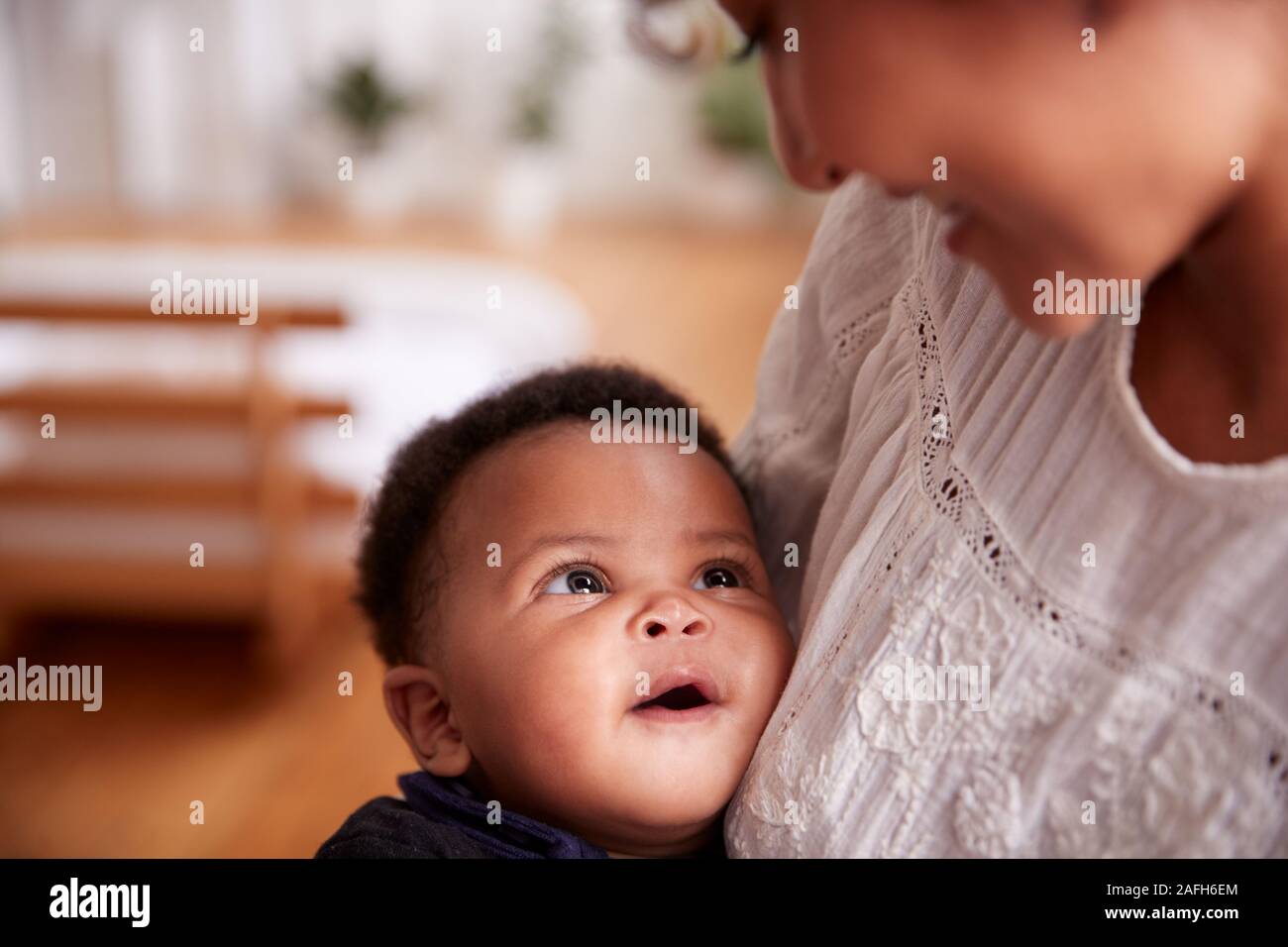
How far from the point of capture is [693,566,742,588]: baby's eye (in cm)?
107

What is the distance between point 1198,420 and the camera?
727 millimetres

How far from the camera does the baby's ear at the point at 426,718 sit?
1.06 m

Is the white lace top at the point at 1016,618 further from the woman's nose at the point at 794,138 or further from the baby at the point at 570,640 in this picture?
the woman's nose at the point at 794,138

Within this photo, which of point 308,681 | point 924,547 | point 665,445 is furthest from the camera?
point 308,681

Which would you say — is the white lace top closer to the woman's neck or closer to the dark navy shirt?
the woman's neck

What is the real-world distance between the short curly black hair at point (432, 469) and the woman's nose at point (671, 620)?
219 millimetres

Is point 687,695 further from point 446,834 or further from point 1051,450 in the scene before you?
point 1051,450

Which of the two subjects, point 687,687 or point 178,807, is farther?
point 178,807

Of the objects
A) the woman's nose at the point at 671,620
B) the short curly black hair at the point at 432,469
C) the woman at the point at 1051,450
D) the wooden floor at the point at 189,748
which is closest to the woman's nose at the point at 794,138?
the woman at the point at 1051,450

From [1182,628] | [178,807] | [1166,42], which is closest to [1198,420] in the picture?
[1182,628]

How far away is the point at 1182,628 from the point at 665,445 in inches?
20.9

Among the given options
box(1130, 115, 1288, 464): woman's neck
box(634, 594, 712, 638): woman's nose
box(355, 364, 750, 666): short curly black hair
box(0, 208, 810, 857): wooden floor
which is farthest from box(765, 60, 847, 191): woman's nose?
box(0, 208, 810, 857): wooden floor
